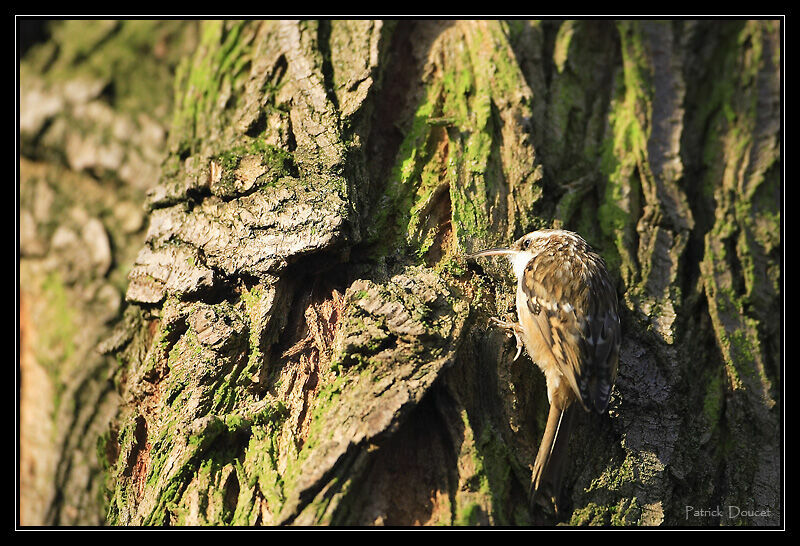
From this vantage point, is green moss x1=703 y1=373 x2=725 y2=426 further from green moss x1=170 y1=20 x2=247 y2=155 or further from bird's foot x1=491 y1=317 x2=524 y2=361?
green moss x1=170 y1=20 x2=247 y2=155

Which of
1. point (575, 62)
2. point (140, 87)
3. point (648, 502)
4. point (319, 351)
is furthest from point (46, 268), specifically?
point (648, 502)

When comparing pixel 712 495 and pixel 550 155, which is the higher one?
pixel 550 155

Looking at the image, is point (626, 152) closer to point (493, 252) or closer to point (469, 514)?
point (493, 252)

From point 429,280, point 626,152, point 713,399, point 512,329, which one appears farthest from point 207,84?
point 713,399

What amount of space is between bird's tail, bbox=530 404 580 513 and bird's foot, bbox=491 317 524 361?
0.25 meters

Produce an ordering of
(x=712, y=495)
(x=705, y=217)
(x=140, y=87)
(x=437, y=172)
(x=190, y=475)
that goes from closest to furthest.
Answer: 1. (x=190, y=475)
2. (x=712, y=495)
3. (x=437, y=172)
4. (x=705, y=217)
5. (x=140, y=87)

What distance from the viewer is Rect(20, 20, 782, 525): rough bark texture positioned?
2.03m

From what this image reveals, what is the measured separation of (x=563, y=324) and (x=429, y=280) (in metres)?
0.72

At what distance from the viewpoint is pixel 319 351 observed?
87.4 inches

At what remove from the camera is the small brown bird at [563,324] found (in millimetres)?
2236

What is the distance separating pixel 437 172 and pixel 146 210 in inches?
46.5

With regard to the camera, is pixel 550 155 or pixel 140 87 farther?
pixel 140 87

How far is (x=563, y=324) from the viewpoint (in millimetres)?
2646

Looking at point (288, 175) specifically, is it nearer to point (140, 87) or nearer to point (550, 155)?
point (550, 155)
